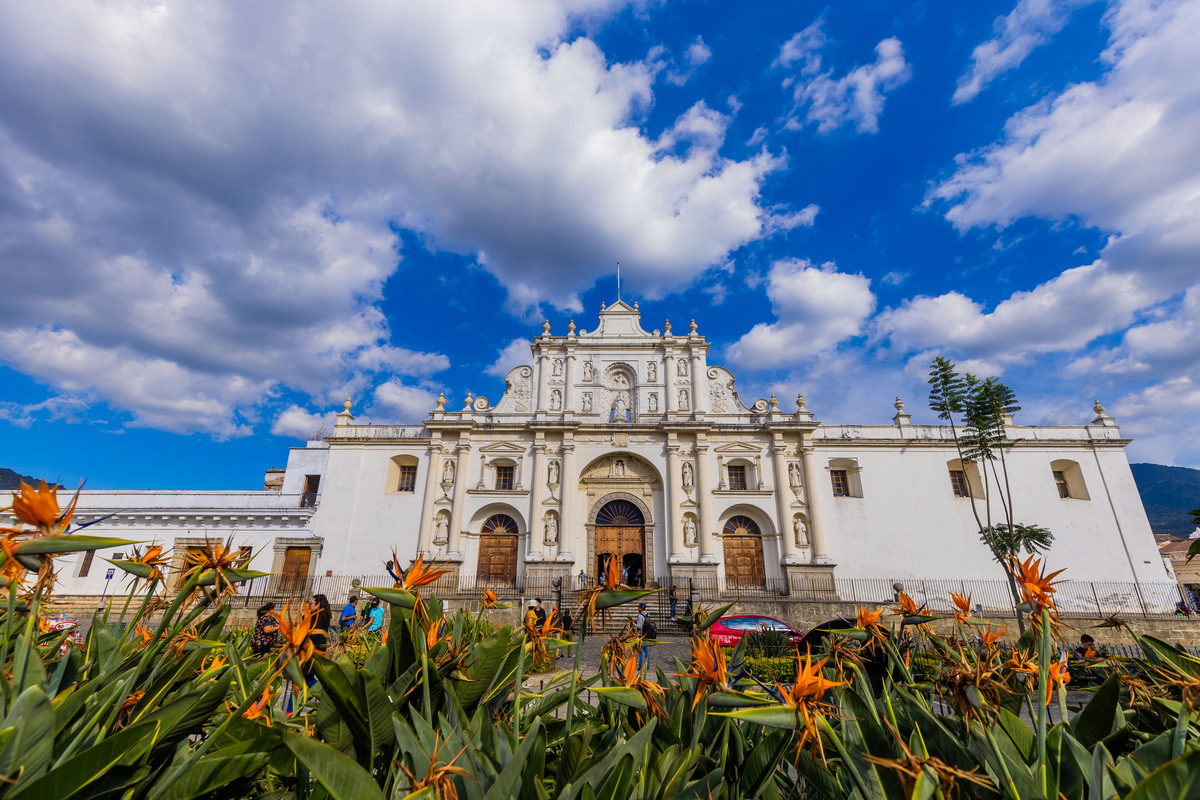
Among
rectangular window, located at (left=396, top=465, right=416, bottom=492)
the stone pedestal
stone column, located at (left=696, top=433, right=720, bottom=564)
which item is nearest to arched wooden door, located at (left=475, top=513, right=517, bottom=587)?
rectangular window, located at (left=396, top=465, right=416, bottom=492)

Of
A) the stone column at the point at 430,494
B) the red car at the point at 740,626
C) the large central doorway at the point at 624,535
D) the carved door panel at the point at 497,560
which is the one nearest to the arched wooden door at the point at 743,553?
the large central doorway at the point at 624,535

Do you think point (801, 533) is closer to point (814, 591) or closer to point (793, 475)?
point (814, 591)

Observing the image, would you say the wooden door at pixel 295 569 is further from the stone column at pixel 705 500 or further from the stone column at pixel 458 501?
the stone column at pixel 705 500

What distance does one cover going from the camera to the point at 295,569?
18.0m

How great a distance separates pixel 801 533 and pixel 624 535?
20.2ft

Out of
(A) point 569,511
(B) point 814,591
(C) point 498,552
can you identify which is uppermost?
(A) point 569,511

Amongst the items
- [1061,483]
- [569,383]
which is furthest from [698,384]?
[1061,483]

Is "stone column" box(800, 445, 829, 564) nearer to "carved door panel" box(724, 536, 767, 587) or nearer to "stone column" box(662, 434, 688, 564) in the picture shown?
"carved door panel" box(724, 536, 767, 587)

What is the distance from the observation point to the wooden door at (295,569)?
58.4 ft

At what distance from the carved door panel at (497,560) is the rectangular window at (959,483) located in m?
16.0


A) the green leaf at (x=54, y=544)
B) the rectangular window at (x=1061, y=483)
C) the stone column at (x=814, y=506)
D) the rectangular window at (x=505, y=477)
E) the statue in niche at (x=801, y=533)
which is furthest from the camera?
the rectangular window at (x=505, y=477)

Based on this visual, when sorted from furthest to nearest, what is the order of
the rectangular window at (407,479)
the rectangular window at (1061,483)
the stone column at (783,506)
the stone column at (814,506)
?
1. the rectangular window at (407,479)
2. the rectangular window at (1061,483)
3. the stone column at (783,506)
4. the stone column at (814,506)

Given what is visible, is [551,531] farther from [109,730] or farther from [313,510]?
[109,730]

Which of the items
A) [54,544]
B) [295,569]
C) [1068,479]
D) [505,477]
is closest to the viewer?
[54,544]
